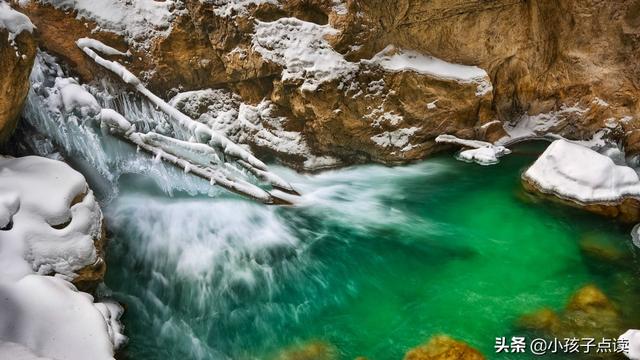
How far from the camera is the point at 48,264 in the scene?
4980 mm

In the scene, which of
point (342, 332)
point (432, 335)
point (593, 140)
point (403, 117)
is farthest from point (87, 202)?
point (593, 140)

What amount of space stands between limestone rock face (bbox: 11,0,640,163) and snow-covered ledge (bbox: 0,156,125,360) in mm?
3775

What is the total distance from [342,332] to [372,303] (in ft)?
2.24

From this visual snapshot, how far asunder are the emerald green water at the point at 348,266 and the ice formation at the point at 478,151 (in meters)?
0.57

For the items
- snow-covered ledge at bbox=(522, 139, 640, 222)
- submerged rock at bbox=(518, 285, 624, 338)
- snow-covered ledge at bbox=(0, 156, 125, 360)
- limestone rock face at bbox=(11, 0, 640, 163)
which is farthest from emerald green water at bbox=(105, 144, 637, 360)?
limestone rock face at bbox=(11, 0, 640, 163)

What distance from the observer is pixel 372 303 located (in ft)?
19.9

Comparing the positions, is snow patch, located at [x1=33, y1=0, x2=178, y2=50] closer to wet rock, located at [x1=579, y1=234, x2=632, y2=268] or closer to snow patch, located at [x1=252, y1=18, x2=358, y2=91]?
snow patch, located at [x1=252, y1=18, x2=358, y2=91]

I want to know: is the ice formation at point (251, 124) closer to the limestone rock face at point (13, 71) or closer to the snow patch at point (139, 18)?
the snow patch at point (139, 18)

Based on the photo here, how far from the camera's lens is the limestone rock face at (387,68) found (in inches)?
332

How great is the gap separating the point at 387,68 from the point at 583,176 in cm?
408

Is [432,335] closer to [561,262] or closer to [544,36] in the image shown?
[561,262]

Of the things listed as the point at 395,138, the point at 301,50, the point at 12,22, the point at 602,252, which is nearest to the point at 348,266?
the point at 395,138

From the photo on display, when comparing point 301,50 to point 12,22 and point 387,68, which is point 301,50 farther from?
point 12,22

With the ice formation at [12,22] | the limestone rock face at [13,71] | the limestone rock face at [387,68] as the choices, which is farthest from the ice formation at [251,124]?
the ice formation at [12,22]
